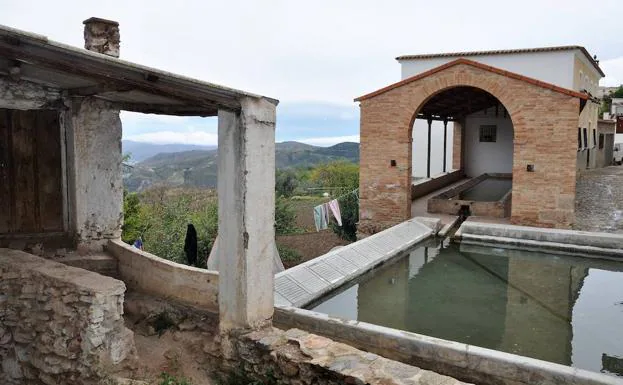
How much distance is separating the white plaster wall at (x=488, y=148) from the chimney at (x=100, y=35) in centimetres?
1755

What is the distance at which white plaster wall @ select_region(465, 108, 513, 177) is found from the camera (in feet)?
70.1

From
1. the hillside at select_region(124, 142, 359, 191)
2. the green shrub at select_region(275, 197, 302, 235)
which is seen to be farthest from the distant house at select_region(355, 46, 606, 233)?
the hillside at select_region(124, 142, 359, 191)

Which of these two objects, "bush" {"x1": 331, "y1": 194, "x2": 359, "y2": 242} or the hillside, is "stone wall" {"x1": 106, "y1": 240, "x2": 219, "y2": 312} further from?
the hillside

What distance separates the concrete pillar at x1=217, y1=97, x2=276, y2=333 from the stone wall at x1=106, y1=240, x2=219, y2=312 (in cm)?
61

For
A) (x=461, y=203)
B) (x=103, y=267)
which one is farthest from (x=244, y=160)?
(x=461, y=203)

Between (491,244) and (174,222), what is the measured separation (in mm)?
9288

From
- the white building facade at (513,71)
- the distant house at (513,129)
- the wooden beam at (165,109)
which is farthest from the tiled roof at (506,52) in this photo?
the wooden beam at (165,109)

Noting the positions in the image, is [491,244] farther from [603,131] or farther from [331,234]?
[603,131]

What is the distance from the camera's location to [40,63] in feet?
14.1

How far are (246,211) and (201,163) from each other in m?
59.1

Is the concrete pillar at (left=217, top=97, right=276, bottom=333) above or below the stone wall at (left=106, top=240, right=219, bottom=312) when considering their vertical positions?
above

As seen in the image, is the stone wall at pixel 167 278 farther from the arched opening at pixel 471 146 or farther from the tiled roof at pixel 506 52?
the tiled roof at pixel 506 52

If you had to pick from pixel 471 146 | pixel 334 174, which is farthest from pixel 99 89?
pixel 334 174

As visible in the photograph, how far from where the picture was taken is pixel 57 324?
4582 mm
